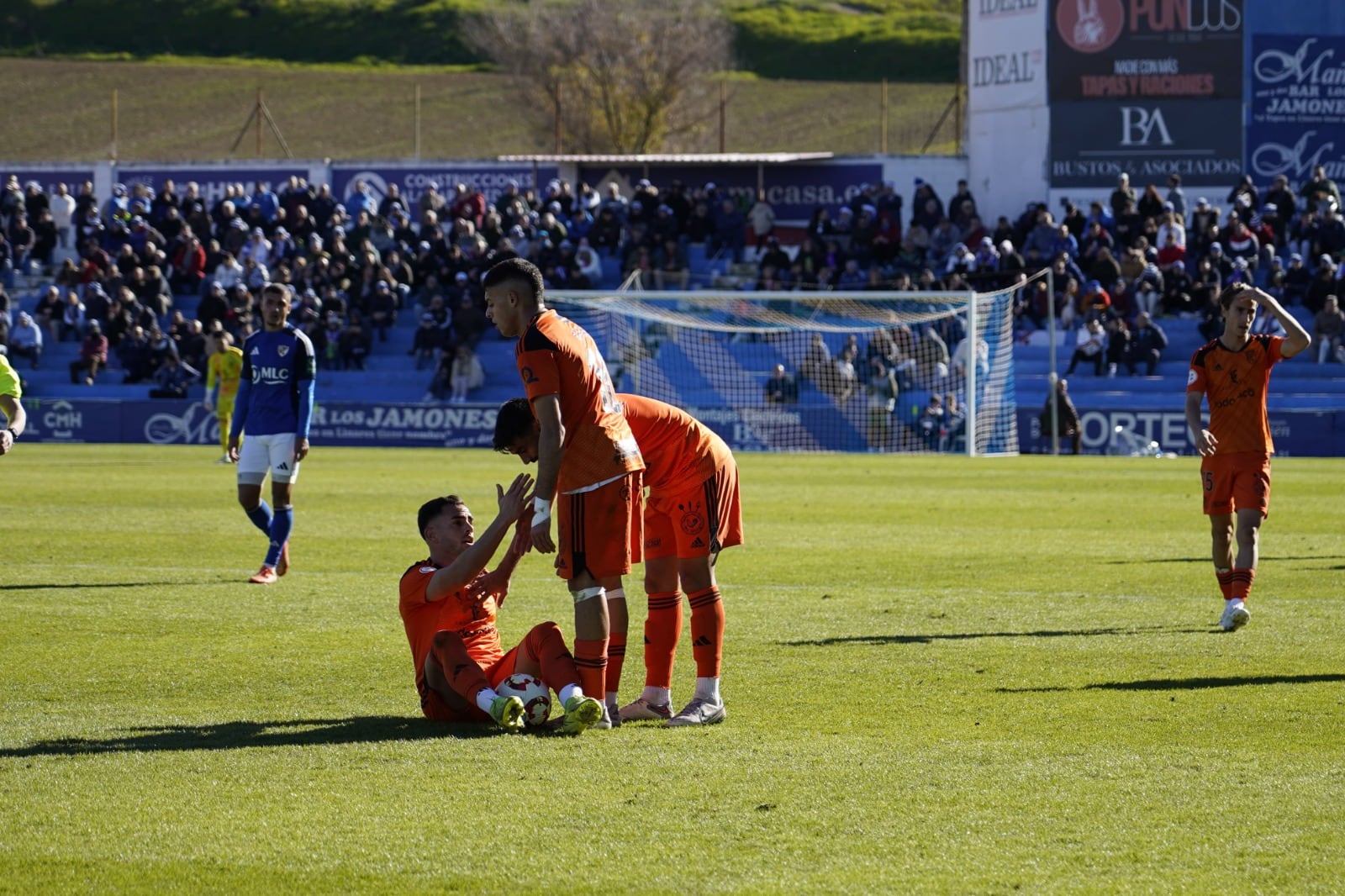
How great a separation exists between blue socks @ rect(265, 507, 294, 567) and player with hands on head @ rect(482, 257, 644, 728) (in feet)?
20.1

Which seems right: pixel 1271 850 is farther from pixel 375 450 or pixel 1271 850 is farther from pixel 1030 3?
pixel 1030 3

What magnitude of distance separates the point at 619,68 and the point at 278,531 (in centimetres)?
6617

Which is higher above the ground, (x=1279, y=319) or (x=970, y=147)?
(x=970, y=147)

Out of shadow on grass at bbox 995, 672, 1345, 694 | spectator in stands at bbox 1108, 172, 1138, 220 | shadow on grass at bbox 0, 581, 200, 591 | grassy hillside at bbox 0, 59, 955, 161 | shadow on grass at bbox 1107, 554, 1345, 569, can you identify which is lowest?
shadow on grass at bbox 1107, 554, 1345, 569

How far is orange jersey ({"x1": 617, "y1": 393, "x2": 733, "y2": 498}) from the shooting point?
23.8ft

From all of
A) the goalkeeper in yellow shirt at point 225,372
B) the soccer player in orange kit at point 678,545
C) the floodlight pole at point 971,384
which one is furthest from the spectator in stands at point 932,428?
the soccer player in orange kit at point 678,545

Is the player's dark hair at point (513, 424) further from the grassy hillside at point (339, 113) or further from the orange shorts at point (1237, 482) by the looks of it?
the grassy hillside at point (339, 113)

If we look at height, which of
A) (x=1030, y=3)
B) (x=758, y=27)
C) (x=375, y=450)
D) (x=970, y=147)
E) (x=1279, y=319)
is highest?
(x=758, y=27)

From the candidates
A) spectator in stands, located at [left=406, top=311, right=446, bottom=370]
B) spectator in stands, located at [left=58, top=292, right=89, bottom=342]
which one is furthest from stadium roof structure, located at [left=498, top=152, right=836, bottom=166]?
spectator in stands, located at [left=58, top=292, right=89, bottom=342]

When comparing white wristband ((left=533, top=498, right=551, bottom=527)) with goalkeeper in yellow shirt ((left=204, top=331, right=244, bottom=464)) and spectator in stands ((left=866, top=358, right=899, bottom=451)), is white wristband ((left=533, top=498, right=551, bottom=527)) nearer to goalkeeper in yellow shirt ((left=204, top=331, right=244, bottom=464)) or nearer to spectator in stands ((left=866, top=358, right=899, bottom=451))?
goalkeeper in yellow shirt ((left=204, top=331, right=244, bottom=464))

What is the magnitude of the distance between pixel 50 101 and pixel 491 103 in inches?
968

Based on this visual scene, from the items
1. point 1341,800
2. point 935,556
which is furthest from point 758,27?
point 1341,800

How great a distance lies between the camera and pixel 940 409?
32656 mm

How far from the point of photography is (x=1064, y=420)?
31078mm
